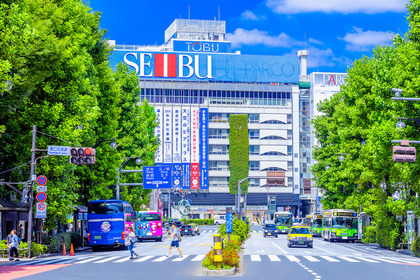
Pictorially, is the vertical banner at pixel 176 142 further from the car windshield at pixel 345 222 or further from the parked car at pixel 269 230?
the car windshield at pixel 345 222

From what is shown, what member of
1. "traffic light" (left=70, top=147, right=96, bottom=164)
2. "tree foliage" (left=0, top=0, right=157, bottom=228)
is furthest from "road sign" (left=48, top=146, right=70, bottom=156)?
"tree foliage" (left=0, top=0, right=157, bottom=228)

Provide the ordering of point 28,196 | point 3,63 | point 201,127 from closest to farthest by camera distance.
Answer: point 3,63
point 28,196
point 201,127

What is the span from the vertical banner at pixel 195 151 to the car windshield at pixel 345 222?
5873 centimetres

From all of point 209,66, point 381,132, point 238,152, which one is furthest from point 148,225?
point 209,66

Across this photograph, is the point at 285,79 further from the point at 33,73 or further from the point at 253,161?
the point at 33,73

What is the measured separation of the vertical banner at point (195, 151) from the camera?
114m

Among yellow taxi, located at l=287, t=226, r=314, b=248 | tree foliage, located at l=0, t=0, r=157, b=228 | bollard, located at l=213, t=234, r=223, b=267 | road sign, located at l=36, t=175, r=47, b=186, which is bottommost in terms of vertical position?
yellow taxi, located at l=287, t=226, r=314, b=248

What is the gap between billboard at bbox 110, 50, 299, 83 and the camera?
115 metres

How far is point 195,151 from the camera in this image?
4491 inches

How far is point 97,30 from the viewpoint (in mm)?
42125

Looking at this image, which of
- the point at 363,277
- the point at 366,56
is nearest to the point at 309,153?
the point at 366,56

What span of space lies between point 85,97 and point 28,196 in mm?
6615

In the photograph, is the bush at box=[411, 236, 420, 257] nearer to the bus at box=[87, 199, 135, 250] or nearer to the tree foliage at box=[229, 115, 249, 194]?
the bus at box=[87, 199, 135, 250]

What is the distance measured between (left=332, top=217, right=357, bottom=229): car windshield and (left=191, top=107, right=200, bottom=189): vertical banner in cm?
5873
